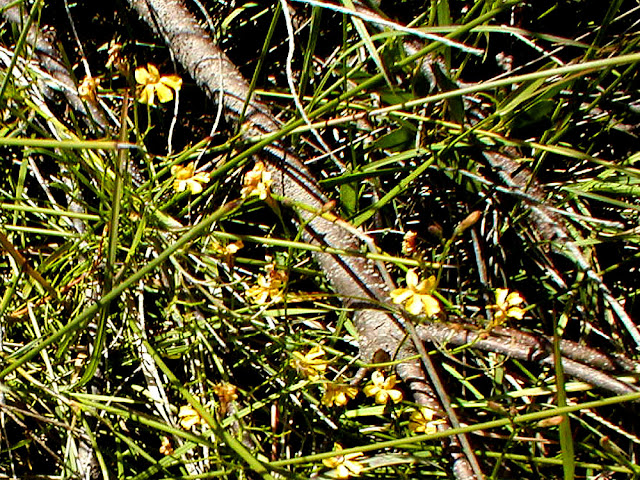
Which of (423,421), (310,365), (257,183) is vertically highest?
(257,183)

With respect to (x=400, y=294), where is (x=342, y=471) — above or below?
below

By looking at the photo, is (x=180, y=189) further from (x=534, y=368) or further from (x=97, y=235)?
(x=534, y=368)

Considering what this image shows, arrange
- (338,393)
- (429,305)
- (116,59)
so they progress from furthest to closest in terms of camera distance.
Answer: (116,59), (338,393), (429,305)

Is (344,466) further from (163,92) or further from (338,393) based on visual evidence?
(163,92)

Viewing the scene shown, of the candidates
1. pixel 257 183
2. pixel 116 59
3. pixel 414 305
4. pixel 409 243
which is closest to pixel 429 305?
pixel 414 305

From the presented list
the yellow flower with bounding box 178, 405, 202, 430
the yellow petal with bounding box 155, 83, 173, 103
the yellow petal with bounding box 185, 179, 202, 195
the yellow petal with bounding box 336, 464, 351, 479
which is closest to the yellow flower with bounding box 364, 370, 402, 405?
the yellow petal with bounding box 336, 464, 351, 479

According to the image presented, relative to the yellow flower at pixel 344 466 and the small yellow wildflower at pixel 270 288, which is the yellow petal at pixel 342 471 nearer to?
the yellow flower at pixel 344 466

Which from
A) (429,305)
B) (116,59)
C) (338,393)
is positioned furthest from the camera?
(116,59)
